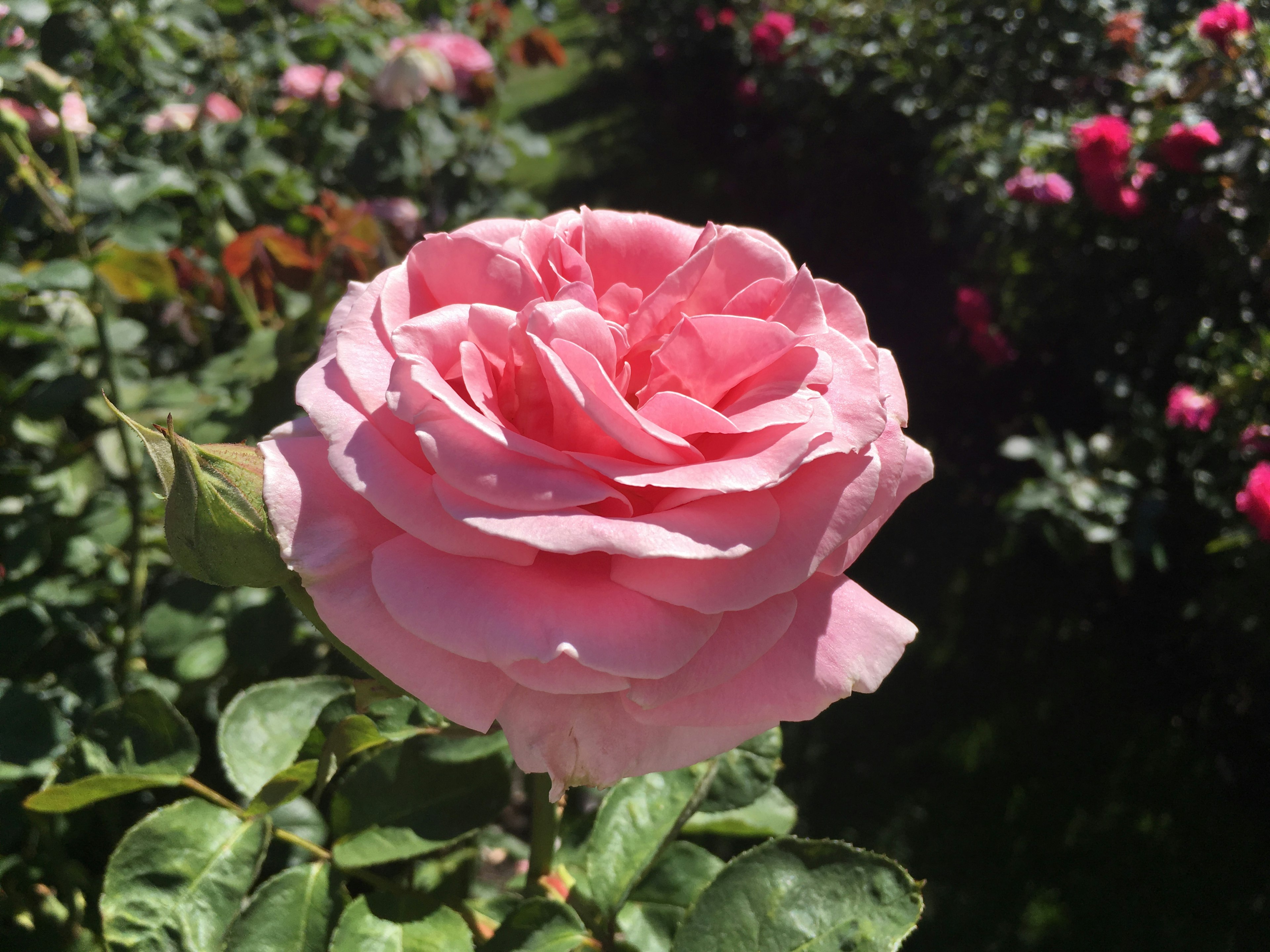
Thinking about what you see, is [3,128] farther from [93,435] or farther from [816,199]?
[816,199]

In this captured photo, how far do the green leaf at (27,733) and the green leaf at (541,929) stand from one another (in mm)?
467

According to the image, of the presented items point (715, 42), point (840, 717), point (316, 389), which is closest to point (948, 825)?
point (840, 717)

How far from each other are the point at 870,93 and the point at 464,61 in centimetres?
217

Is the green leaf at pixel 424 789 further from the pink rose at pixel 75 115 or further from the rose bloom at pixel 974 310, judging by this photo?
the rose bloom at pixel 974 310

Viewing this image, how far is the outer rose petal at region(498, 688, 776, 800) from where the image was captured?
429 millimetres

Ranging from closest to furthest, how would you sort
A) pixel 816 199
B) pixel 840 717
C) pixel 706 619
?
pixel 706 619 → pixel 840 717 → pixel 816 199

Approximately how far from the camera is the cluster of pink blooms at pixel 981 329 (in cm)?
280

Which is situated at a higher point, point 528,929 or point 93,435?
point 528,929

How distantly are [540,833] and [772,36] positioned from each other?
4433mm

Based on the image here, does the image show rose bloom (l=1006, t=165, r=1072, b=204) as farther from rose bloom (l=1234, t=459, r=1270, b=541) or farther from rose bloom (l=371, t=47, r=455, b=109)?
rose bloom (l=371, t=47, r=455, b=109)

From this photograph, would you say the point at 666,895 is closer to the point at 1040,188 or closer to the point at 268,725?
the point at 268,725

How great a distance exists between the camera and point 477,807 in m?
0.71

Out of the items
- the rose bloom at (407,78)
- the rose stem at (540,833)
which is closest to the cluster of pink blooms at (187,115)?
the rose bloom at (407,78)

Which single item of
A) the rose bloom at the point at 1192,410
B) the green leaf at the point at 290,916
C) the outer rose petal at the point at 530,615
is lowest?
the rose bloom at the point at 1192,410
